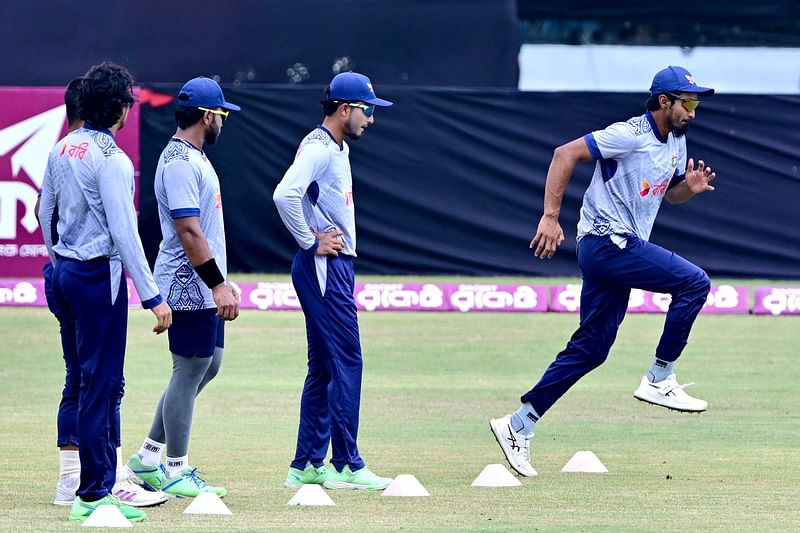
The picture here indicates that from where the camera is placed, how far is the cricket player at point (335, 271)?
7832mm

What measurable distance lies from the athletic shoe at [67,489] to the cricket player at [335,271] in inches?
46.5

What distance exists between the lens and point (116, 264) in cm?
671

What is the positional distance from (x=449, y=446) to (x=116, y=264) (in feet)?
10.9

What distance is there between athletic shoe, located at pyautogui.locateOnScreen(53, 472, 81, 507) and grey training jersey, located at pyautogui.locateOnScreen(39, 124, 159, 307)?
1.15m

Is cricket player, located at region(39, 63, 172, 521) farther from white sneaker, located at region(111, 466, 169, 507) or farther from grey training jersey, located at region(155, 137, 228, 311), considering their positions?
grey training jersey, located at region(155, 137, 228, 311)

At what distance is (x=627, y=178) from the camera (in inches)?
336

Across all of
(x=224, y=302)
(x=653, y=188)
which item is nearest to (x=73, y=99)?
(x=224, y=302)

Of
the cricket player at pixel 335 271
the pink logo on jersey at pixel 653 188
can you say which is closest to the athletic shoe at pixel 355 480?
the cricket player at pixel 335 271

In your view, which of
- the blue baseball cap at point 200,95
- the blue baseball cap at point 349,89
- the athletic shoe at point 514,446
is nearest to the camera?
the blue baseball cap at point 200,95

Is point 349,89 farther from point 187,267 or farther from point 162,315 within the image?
point 162,315

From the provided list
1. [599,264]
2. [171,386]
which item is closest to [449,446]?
[599,264]

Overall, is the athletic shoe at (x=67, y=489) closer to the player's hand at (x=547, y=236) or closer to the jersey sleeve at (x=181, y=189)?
the jersey sleeve at (x=181, y=189)

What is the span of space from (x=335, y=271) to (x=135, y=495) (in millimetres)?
1548

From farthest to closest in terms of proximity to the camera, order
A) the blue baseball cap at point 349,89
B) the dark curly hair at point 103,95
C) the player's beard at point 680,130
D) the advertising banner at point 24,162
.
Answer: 1. the advertising banner at point 24,162
2. the player's beard at point 680,130
3. the blue baseball cap at point 349,89
4. the dark curly hair at point 103,95
